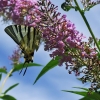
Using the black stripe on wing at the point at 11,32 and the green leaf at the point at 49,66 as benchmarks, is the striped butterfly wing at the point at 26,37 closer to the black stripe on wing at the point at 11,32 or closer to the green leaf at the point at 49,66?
the black stripe on wing at the point at 11,32

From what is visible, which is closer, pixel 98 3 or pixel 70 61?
pixel 70 61

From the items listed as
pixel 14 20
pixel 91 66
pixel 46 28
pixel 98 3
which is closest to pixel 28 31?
pixel 14 20

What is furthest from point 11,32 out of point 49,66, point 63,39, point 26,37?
point 63,39

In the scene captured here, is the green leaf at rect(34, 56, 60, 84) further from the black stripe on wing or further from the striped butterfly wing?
the black stripe on wing

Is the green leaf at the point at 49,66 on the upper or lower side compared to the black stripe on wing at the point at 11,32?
lower

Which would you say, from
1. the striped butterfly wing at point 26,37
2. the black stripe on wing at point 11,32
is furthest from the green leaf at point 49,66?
the black stripe on wing at point 11,32

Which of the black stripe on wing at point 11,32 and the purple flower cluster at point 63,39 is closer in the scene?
the purple flower cluster at point 63,39

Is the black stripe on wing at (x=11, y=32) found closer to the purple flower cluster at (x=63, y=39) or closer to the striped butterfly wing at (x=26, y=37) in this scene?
the striped butterfly wing at (x=26, y=37)

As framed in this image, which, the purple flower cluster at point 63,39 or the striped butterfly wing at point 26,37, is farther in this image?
the striped butterfly wing at point 26,37

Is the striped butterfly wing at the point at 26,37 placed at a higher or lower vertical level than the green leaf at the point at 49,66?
higher

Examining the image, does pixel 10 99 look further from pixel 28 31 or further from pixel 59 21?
pixel 59 21
